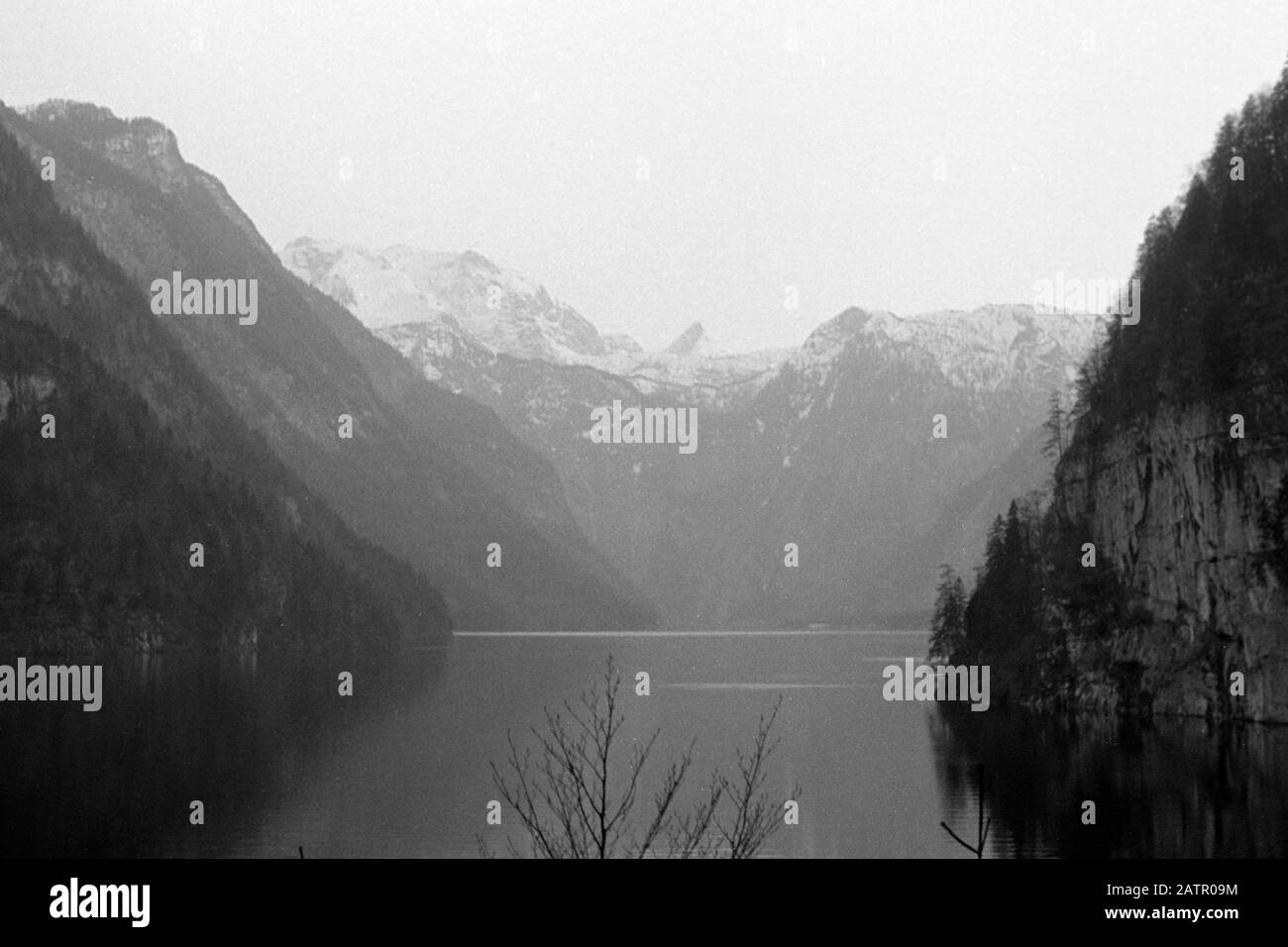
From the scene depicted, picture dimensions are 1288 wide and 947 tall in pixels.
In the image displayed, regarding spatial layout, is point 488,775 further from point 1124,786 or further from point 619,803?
point 1124,786

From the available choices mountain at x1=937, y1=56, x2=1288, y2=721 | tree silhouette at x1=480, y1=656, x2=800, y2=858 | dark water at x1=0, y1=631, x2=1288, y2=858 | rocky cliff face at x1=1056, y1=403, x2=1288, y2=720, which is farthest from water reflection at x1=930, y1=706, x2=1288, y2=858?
tree silhouette at x1=480, y1=656, x2=800, y2=858

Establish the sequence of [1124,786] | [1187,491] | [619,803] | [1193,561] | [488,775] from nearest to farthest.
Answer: [619,803], [1124,786], [488,775], [1193,561], [1187,491]

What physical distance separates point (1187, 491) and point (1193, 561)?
488cm

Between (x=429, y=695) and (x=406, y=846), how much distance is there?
8594 centimetres

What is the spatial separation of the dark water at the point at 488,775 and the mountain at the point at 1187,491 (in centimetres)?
525

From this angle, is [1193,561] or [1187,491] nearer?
[1193,561]

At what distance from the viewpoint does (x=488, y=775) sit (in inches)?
3147

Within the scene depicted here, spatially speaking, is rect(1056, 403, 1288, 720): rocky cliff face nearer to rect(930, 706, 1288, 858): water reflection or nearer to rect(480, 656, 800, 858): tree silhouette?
rect(930, 706, 1288, 858): water reflection

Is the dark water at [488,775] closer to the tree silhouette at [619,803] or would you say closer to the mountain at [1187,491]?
the tree silhouette at [619,803]

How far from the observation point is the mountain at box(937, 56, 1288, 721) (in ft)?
324

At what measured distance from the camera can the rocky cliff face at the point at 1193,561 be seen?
97312 millimetres

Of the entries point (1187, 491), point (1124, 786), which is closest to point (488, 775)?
point (1124, 786)

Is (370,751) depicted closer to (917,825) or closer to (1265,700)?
(917,825)
